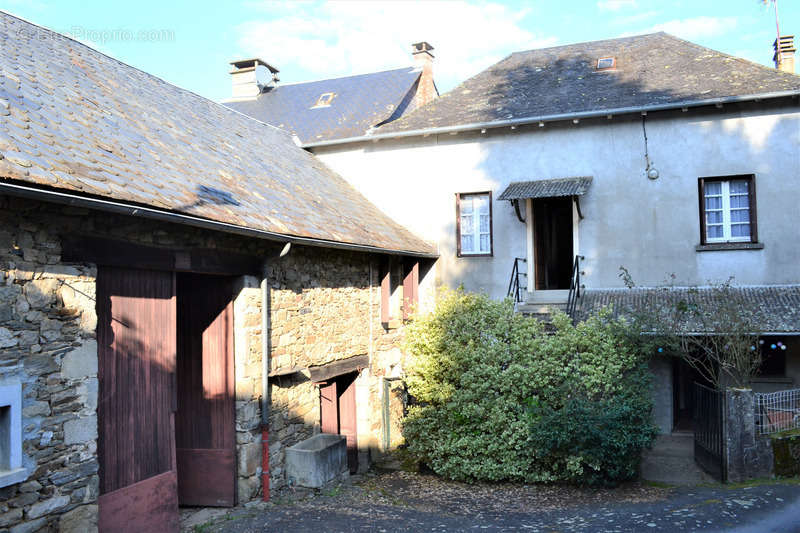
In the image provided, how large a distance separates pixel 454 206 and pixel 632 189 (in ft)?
11.5

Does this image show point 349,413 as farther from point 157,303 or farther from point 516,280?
point 157,303

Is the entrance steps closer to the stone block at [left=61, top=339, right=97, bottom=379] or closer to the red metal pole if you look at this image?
the red metal pole

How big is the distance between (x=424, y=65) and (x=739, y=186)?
9.70m

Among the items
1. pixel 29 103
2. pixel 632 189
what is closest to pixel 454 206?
pixel 632 189

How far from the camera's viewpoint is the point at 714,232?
39.4ft

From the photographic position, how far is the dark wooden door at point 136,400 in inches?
245

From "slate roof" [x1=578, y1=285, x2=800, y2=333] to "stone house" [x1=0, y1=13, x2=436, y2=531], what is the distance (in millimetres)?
3658

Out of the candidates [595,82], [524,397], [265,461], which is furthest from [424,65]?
[265,461]

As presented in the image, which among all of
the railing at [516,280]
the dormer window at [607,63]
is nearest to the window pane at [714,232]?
the railing at [516,280]

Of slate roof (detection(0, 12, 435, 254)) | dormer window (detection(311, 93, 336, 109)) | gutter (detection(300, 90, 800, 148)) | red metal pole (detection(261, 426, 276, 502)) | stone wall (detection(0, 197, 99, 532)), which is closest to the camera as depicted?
stone wall (detection(0, 197, 99, 532))

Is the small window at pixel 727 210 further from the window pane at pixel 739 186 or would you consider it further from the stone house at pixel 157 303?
the stone house at pixel 157 303

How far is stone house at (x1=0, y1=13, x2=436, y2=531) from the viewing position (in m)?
5.39

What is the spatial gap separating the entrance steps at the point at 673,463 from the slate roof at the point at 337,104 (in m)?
9.14

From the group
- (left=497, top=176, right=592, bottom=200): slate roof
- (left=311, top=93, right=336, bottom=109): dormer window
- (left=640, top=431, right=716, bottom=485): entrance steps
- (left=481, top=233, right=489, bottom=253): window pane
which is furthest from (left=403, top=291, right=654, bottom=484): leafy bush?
(left=311, top=93, right=336, bottom=109): dormer window
